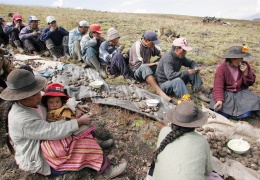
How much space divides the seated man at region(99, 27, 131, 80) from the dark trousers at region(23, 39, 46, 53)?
9.09ft

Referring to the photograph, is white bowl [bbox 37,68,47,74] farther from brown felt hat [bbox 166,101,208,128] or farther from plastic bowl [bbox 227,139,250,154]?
plastic bowl [bbox 227,139,250,154]

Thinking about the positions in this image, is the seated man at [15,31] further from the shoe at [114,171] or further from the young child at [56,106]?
the shoe at [114,171]

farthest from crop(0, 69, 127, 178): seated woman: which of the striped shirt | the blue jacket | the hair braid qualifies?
the blue jacket

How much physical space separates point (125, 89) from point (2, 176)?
2.82m

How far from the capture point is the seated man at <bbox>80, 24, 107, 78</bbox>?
5762mm

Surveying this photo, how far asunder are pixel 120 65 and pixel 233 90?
260 cm

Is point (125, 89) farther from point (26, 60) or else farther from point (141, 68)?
point (26, 60)

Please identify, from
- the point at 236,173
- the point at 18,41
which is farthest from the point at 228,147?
the point at 18,41

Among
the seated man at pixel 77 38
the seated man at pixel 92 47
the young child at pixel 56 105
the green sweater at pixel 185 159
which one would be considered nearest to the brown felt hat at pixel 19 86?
the young child at pixel 56 105

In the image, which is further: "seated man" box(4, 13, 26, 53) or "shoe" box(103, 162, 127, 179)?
"seated man" box(4, 13, 26, 53)

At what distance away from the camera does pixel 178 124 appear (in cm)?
199

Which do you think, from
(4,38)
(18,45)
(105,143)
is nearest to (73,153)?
(105,143)

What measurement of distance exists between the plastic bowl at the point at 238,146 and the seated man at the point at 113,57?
2.82 metres

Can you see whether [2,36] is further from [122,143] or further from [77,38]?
[122,143]
